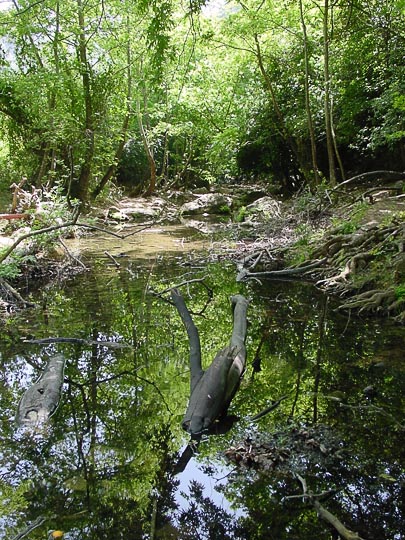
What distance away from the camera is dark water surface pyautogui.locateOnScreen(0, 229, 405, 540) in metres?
3.06

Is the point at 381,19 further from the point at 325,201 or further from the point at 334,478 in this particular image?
the point at 334,478

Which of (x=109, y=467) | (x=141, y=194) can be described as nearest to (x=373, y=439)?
(x=109, y=467)

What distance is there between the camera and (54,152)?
20234 millimetres

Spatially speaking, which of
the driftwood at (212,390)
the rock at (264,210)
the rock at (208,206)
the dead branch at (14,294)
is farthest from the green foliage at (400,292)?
the rock at (208,206)

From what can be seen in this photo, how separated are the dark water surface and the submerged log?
3.9 inches

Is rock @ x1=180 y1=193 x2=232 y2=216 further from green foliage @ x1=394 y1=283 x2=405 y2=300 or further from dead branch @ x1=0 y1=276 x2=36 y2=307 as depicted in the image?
green foliage @ x1=394 y1=283 x2=405 y2=300

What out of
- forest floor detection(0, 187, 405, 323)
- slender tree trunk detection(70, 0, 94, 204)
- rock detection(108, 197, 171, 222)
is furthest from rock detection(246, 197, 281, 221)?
slender tree trunk detection(70, 0, 94, 204)

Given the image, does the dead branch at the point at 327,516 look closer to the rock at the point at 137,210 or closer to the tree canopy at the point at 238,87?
the tree canopy at the point at 238,87

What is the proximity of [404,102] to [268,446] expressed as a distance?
800 centimetres

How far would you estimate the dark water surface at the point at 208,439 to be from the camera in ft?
10.1

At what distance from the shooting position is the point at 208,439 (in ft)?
12.7

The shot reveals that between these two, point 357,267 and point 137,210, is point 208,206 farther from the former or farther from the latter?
point 357,267

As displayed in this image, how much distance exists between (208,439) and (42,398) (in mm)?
1624

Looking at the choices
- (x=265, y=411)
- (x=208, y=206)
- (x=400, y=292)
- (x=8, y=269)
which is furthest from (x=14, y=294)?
(x=208, y=206)
